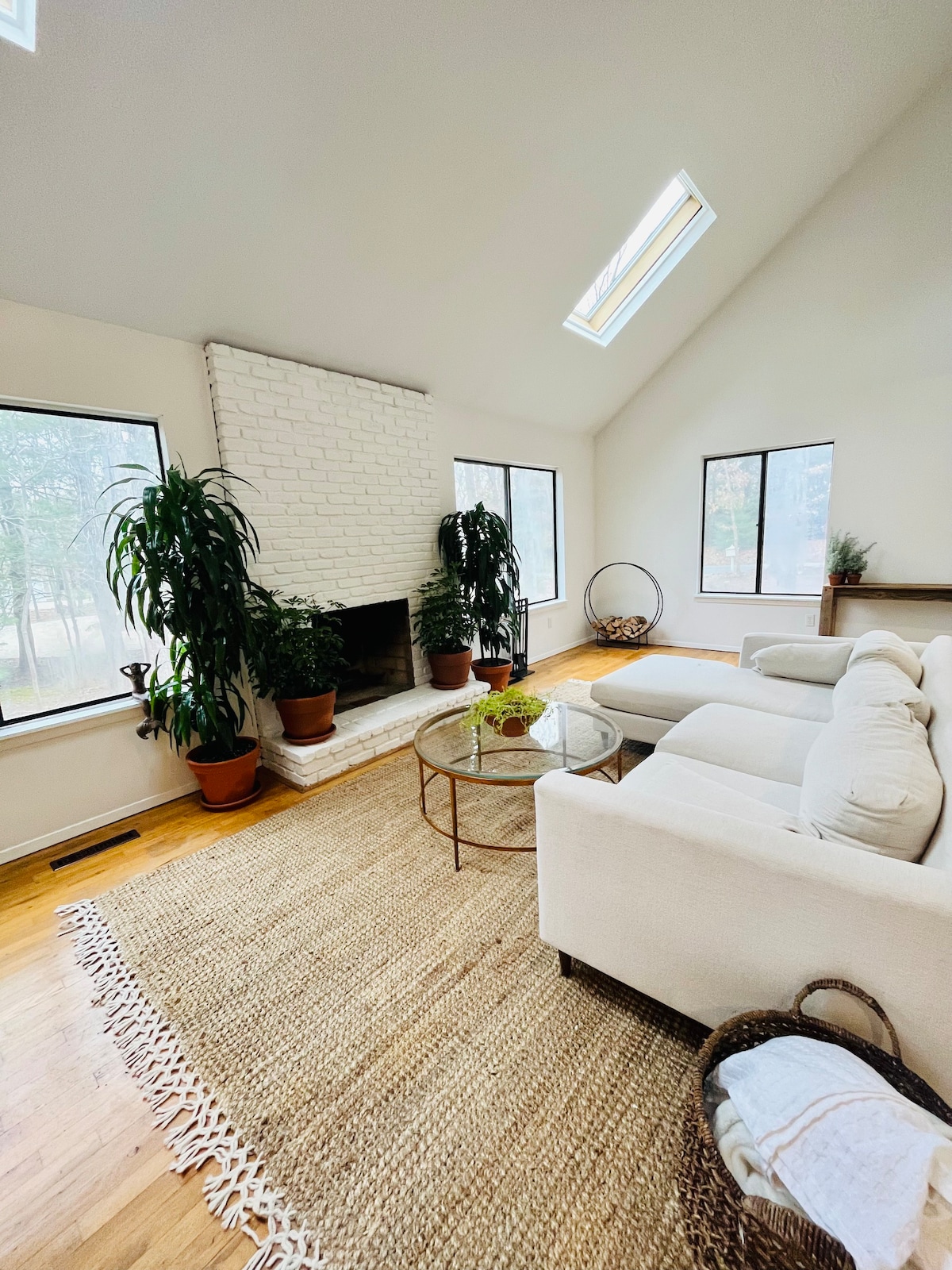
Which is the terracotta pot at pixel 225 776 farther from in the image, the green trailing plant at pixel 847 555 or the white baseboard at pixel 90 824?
the green trailing plant at pixel 847 555

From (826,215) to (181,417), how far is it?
16.4ft

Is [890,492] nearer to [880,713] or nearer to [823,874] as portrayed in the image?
[880,713]

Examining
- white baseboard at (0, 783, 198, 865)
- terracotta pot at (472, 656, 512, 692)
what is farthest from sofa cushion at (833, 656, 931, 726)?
white baseboard at (0, 783, 198, 865)

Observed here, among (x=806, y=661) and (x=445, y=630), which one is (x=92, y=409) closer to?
(x=445, y=630)

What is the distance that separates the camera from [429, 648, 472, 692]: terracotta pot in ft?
12.4

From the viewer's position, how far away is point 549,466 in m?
5.17

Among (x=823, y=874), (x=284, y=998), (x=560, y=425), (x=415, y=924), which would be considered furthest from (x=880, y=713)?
(x=560, y=425)

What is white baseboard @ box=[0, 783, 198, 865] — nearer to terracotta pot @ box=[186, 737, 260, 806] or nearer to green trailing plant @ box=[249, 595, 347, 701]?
terracotta pot @ box=[186, 737, 260, 806]

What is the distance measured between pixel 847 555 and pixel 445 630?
3388mm

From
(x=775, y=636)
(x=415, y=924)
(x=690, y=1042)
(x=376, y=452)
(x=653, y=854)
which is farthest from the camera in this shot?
(x=376, y=452)

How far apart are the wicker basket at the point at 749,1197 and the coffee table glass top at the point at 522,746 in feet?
2.99

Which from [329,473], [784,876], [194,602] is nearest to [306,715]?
[194,602]

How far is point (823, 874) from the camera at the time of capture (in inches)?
39.1

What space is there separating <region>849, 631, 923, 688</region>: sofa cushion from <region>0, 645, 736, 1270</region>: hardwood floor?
254 cm
